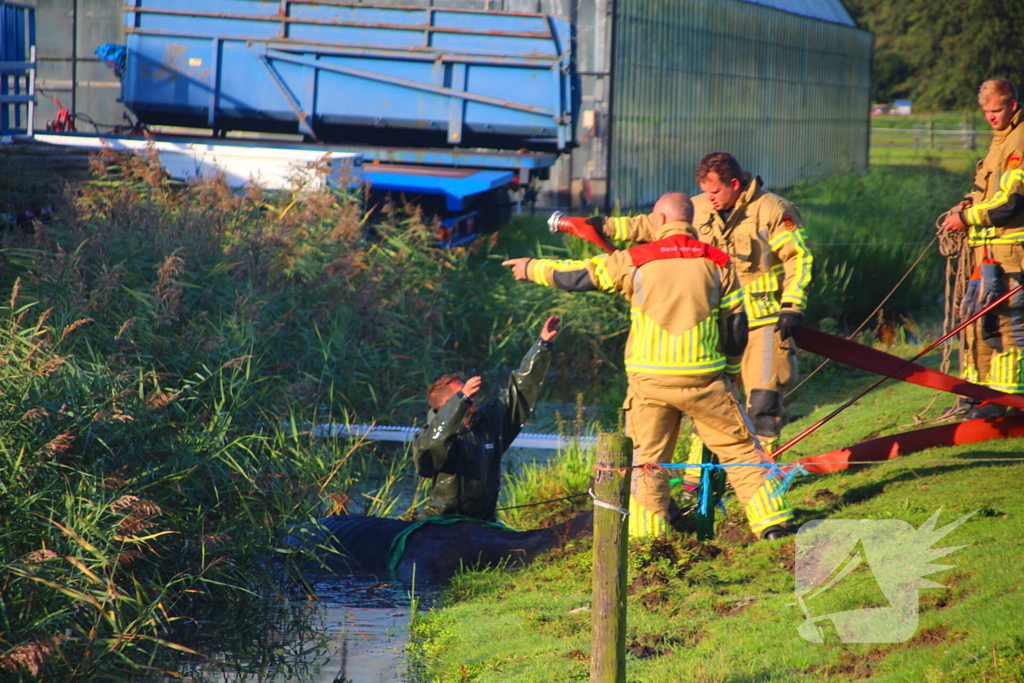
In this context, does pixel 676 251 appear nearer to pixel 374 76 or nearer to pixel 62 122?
pixel 374 76

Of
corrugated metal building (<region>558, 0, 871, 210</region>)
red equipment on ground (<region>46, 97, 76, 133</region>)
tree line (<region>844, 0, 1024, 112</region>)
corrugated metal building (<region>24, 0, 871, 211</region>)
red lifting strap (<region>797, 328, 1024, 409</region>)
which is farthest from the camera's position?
tree line (<region>844, 0, 1024, 112</region>)

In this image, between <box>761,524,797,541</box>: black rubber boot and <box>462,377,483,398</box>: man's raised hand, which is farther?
<box>462,377,483,398</box>: man's raised hand

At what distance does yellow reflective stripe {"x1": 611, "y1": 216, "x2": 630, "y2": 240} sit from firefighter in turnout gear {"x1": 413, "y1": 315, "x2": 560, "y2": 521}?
609mm

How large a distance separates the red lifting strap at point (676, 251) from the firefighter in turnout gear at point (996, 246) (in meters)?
2.12

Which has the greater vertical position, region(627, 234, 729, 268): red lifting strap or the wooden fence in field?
the wooden fence in field

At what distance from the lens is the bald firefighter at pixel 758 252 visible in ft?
19.7

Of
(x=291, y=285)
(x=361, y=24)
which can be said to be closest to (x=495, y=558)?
(x=291, y=285)

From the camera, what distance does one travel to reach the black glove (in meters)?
5.78

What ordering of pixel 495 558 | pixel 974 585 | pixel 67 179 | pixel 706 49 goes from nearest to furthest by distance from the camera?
pixel 974 585 → pixel 495 558 → pixel 67 179 → pixel 706 49

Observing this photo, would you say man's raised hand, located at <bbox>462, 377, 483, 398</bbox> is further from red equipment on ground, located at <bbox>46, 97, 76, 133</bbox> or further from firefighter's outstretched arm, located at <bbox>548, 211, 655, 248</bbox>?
red equipment on ground, located at <bbox>46, 97, 76, 133</bbox>

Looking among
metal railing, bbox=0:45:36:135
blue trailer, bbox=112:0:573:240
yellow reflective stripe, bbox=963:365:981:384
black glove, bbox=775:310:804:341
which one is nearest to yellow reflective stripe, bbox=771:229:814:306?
black glove, bbox=775:310:804:341

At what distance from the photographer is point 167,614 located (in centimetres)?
542

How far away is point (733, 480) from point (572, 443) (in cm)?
260

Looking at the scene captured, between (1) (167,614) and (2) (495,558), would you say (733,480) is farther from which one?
(1) (167,614)
